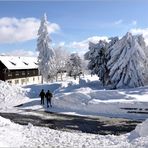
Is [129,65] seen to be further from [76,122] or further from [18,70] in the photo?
[18,70]

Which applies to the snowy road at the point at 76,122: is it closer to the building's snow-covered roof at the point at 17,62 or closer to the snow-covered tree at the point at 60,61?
the building's snow-covered roof at the point at 17,62

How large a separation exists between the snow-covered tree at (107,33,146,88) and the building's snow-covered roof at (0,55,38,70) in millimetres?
27038

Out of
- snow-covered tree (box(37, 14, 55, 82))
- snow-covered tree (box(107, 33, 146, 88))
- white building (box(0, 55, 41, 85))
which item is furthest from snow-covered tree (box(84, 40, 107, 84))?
white building (box(0, 55, 41, 85))

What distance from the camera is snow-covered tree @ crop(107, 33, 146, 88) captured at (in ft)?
132

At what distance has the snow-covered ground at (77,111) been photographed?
16.8 metres

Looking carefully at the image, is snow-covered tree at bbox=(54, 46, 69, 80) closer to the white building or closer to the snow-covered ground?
the white building

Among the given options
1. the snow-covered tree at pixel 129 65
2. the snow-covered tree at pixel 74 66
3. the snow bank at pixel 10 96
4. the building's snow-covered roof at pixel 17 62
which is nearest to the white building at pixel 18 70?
the building's snow-covered roof at pixel 17 62

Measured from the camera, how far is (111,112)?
28.6m

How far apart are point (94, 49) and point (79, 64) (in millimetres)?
39079

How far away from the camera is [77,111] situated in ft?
97.8

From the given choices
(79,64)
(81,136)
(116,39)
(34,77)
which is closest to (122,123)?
(81,136)

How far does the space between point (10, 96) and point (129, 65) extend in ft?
48.1

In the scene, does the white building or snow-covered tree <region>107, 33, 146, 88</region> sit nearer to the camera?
snow-covered tree <region>107, 33, 146, 88</region>

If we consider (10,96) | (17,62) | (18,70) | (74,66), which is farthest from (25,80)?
(10,96)
